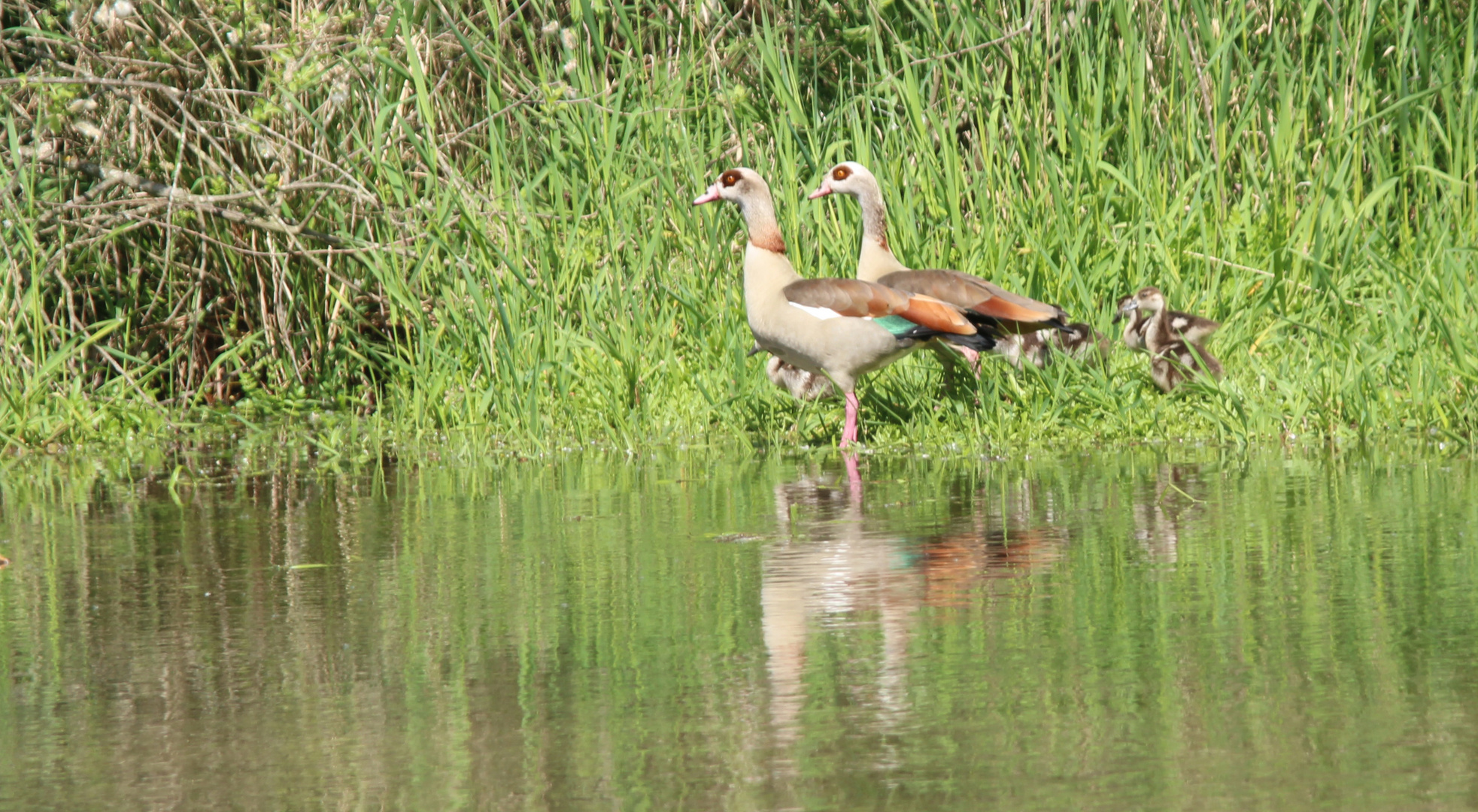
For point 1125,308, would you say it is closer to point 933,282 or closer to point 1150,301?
point 1150,301

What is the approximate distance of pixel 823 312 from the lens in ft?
26.1

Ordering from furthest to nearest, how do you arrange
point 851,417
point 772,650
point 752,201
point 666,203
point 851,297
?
point 666,203, point 752,201, point 851,417, point 851,297, point 772,650

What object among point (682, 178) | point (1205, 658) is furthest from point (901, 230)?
point (1205, 658)

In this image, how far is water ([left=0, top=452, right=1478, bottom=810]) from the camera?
285 cm

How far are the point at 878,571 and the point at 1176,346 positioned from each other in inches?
140

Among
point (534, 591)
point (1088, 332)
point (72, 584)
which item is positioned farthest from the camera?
point (1088, 332)

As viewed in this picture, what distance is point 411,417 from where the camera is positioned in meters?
8.94

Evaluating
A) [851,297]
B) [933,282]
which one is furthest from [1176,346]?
[851,297]

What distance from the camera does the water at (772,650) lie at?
285 cm

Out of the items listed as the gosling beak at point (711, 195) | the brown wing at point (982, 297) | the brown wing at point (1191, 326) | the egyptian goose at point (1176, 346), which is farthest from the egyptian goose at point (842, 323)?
the brown wing at point (1191, 326)

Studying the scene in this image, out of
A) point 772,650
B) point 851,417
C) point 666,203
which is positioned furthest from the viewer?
point 666,203

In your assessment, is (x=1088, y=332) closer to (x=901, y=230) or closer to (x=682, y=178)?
(x=901, y=230)

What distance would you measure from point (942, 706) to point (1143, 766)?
19.3 inches

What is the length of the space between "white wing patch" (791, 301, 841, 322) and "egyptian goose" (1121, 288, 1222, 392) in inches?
56.3
